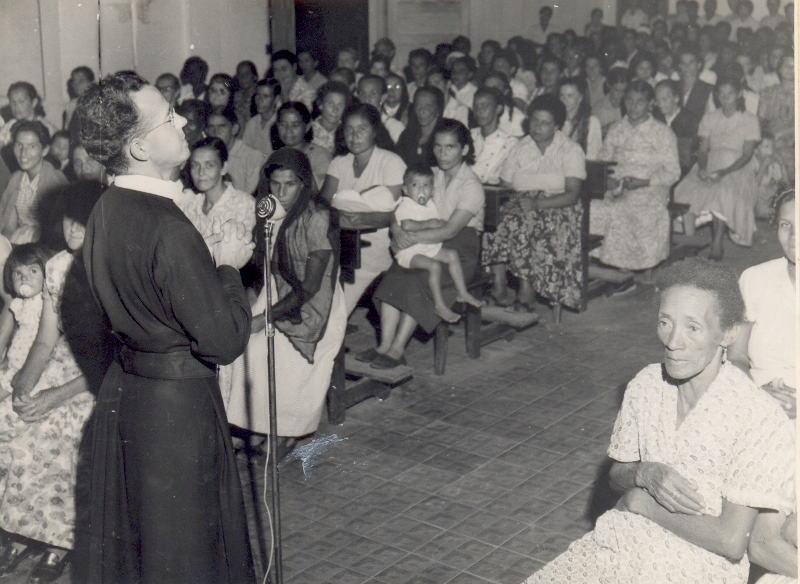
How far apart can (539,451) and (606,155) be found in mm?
3816

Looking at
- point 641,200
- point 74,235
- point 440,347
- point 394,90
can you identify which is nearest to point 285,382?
point 74,235

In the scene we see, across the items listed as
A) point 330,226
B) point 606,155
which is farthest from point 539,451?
point 606,155

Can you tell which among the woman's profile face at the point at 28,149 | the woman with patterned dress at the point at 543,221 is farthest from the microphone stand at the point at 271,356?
the woman with patterned dress at the point at 543,221

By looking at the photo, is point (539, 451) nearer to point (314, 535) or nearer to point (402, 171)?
point (314, 535)

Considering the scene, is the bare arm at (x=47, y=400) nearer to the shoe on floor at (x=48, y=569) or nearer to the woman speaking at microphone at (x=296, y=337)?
the shoe on floor at (x=48, y=569)

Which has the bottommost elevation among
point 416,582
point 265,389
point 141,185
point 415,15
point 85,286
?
point 416,582

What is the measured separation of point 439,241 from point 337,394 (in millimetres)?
1239

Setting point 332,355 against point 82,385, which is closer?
point 82,385

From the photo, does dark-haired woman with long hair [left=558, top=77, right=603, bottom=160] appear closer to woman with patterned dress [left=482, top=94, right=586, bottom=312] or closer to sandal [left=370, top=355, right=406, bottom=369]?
woman with patterned dress [left=482, top=94, right=586, bottom=312]

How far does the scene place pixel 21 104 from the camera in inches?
307

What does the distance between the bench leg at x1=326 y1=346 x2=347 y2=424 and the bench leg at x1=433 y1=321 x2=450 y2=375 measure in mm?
833

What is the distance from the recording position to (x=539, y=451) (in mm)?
4820

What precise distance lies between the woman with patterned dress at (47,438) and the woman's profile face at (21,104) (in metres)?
4.22

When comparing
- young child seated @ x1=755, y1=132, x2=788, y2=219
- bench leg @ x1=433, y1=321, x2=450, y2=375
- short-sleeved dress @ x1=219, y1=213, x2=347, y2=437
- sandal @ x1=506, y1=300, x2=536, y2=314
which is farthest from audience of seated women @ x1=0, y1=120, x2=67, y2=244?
young child seated @ x1=755, y1=132, x2=788, y2=219
